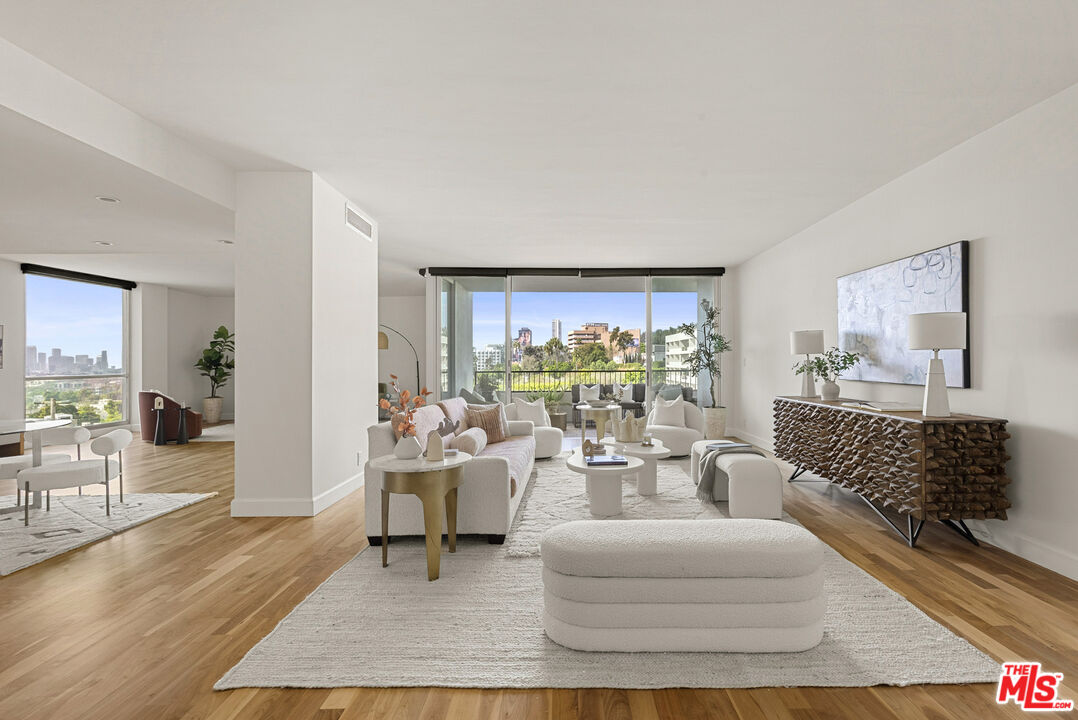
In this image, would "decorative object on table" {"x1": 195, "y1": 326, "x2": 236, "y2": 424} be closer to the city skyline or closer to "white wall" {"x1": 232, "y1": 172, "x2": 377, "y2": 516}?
the city skyline

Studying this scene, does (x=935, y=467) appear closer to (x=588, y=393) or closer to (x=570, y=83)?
(x=570, y=83)

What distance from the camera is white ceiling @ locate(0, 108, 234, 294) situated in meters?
3.30

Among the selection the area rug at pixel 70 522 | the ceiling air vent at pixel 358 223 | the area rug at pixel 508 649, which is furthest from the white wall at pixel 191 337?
the area rug at pixel 508 649

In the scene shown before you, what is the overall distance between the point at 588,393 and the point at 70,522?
21.1ft

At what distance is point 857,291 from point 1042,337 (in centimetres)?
189

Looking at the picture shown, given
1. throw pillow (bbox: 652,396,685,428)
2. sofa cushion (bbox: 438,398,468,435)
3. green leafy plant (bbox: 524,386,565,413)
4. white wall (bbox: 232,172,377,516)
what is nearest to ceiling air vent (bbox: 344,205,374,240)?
white wall (bbox: 232,172,377,516)

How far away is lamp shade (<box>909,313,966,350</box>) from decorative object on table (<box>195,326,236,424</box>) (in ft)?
35.7

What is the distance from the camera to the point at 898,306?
14.8 feet

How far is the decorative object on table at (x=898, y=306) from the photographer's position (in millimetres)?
3893

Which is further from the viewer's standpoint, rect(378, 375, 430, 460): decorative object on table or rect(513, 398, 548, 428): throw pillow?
rect(513, 398, 548, 428): throw pillow

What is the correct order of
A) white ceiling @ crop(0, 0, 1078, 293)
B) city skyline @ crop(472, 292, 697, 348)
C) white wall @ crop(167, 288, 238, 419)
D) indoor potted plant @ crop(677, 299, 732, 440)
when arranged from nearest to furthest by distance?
1. white ceiling @ crop(0, 0, 1078, 293)
2. indoor potted plant @ crop(677, 299, 732, 440)
3. city skyline @ crop(472, 292, 697, 348)
4. white wall @ crop(167, 288, 238, 419)

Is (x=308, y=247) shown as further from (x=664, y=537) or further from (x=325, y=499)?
(x=664, y=537)

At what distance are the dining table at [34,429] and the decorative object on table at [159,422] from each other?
3728mm

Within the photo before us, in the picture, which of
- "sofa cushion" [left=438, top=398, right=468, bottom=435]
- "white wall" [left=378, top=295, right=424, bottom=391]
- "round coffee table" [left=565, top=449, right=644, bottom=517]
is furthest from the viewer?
"white wall" [left=378, top=295, right=424, bottom=391]
